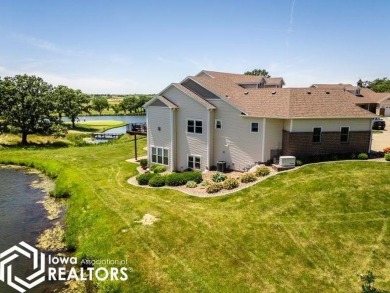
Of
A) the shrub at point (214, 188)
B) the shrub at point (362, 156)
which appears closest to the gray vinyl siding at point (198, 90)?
the shrub at point (214, 188)

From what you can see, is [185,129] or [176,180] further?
[185,129]

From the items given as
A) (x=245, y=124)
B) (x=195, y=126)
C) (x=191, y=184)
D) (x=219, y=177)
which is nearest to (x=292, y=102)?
(x=245, y=124)

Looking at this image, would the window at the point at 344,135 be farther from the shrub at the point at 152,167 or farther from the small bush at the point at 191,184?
the shrub at the point at 152,167

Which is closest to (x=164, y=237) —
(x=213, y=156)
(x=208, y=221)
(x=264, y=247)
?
(x=208, y=221)

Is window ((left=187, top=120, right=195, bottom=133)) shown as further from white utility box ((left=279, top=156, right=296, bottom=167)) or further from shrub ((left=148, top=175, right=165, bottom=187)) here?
white utility box ((left=279, top=156, right=296, bottom=167))

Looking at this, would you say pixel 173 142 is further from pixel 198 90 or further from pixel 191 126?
pixel 198 90

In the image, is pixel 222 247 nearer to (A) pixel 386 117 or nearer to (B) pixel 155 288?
(B) pixel 155 288

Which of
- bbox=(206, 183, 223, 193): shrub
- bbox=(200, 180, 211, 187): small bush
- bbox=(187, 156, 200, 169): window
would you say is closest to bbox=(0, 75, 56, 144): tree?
bbox=(187, 156, 200, 169): window
